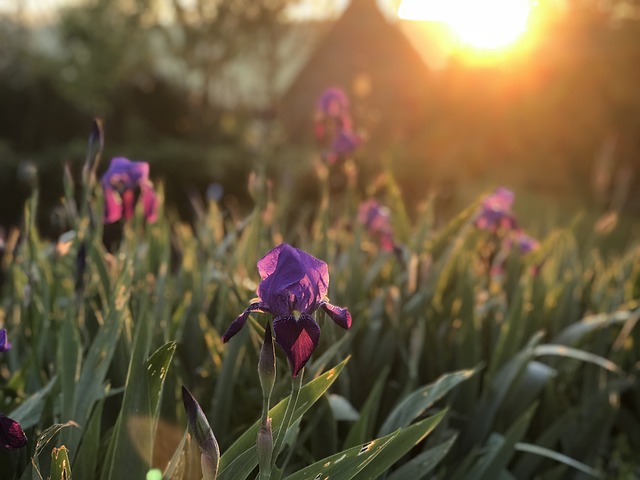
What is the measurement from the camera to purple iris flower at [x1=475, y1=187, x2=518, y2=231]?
9.36 ft

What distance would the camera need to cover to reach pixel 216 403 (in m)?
1.89

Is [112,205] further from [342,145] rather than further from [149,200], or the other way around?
[342,145]

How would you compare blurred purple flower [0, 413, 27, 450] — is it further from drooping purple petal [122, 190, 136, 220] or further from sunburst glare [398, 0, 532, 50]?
sunburst glare [398, 0, 532, 50]

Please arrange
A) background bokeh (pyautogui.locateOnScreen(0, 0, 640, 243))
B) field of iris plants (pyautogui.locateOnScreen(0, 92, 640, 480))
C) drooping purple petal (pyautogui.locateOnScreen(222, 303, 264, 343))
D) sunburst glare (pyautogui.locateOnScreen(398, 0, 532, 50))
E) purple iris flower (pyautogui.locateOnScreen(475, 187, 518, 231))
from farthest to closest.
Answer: background bokeh (pyautogui.locateOnScreen(0, 0, 640, 243))
purple iris flower (pyautogui.locateOnScreen(475, 187, 518, 231))
sunburst glare (pyautogui.locateOnScreen(398, 0, 532, 50))
field of iris plants (pyautogui.locateOnScreen(0, 92, 640, 480))
drooping purple petal (pyautogui.locateOnScreen(222, 303, 264, 343))

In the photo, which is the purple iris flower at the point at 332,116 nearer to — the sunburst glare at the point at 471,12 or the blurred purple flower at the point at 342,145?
the blurred purple flower at the point at 342,145

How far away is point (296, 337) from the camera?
103cm

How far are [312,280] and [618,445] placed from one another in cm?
209

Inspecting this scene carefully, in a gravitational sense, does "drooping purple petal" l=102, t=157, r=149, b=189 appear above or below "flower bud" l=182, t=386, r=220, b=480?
above

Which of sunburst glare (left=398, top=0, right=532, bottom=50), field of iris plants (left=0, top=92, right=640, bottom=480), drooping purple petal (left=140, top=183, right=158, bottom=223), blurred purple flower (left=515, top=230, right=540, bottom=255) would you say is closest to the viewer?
field of iris plants (left=0, top=92, right=640, bottom=480)

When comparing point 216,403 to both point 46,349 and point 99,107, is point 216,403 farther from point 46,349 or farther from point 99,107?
point 99,107

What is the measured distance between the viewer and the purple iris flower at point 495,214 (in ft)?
9.36

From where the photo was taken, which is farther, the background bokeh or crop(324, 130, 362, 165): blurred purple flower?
the background bokeh

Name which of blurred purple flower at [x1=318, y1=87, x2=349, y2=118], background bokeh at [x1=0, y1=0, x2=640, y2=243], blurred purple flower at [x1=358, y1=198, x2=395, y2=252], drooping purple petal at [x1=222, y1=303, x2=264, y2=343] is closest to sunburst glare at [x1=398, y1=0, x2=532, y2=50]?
background bokeh at [x1=0, y1=0, x2=640, y2=243]

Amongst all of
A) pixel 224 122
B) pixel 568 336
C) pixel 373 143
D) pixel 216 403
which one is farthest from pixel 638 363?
pixel 224 122
